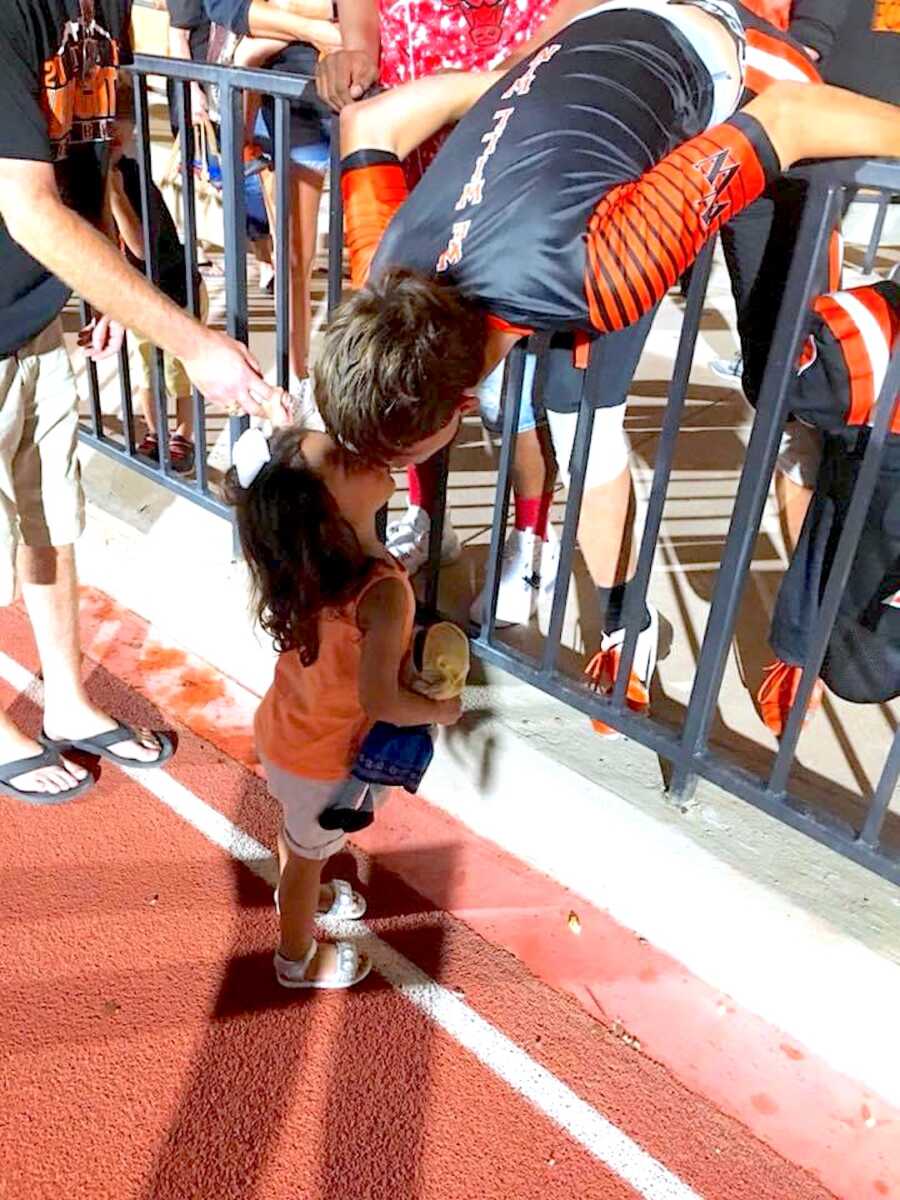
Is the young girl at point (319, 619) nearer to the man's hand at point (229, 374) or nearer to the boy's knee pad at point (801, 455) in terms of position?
the man's hand at point (229, 374)

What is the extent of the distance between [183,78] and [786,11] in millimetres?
1708

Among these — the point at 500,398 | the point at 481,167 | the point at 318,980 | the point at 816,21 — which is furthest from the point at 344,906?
the point at 816,21

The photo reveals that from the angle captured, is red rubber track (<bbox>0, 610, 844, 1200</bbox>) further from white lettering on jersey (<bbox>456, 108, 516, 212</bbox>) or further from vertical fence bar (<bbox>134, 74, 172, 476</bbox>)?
white lettering on jersey (<bbox>456, 108, 516, 212</bbox>)

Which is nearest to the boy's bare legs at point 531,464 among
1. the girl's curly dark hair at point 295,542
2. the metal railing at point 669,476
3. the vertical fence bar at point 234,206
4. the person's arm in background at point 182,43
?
the metal railing at point 669,476

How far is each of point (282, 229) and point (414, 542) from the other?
1005mm

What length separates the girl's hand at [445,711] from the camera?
201 cm

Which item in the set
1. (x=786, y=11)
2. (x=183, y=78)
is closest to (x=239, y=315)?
(x=183, y=78)

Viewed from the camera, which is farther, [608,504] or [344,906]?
[608,504]

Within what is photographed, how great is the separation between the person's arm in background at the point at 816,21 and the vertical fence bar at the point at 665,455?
1524mm

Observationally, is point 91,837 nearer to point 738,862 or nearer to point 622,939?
point 622,939

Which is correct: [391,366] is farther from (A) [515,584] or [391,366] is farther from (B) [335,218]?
(A) [515,584]

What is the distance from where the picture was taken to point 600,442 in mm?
2699

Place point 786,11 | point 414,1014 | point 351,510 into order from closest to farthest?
1. point 351,510
2. point 414,1014
3. point 786,11

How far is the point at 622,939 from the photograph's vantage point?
8.13ft
